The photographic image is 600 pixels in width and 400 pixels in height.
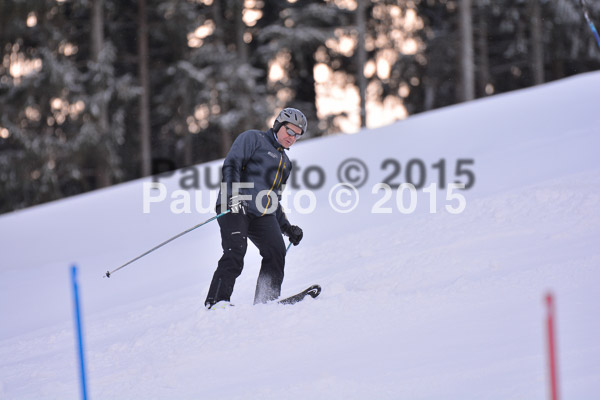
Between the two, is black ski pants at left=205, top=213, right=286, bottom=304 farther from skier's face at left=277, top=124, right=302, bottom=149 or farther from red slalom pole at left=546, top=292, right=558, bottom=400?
red slalom pole at left=546, top=292, right=558, bottom=400

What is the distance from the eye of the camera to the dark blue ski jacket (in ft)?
15.4

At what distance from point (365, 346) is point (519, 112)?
9745mm

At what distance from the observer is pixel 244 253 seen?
4.73m

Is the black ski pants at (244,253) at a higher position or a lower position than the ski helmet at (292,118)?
lower

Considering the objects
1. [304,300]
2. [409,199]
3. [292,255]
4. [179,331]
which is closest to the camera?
[179,331]

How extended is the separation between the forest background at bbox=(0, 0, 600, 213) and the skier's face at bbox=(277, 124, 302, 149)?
40.2 ft

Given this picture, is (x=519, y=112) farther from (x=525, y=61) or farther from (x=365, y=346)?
(x=525, y=61)


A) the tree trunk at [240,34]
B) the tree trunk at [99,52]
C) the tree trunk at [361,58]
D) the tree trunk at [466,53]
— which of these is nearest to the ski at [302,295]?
the tree trunk at [466,53]

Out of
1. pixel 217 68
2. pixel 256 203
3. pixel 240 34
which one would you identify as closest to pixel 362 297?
pixel 256 203

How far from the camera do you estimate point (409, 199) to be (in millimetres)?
8414

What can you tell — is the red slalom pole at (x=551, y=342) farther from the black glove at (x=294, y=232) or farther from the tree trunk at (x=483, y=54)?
the tree trunk at (x=483, y=54)

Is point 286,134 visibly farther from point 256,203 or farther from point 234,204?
point 234,204

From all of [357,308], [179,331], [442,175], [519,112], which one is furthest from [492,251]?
[519,112]

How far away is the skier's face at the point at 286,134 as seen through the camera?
4.86 meters
